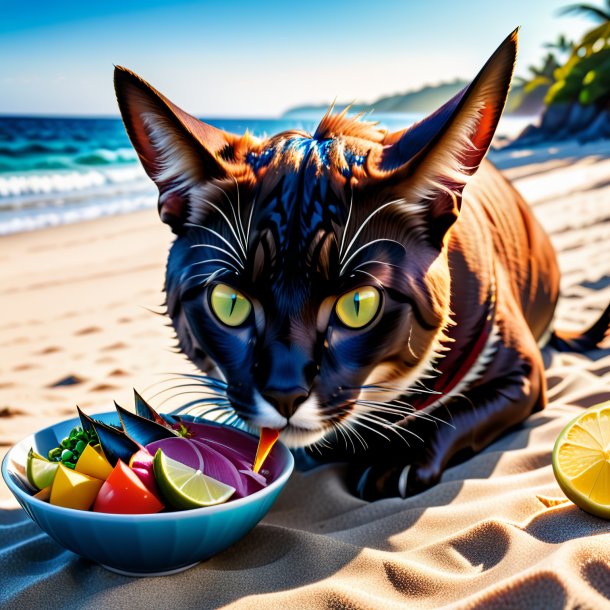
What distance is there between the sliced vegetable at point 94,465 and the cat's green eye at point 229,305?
44 centimetres

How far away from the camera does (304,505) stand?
1.96m

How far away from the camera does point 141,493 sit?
1.40m

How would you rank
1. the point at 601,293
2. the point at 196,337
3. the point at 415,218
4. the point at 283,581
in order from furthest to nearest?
the point at 601,293 < the point at 196,337 < the point at 415,218 < the point at 283,581

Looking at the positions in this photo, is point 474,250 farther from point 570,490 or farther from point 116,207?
point 116,207

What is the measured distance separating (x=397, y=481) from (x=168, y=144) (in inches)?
41.9

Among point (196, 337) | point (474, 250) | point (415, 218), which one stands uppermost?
point (415, 218)

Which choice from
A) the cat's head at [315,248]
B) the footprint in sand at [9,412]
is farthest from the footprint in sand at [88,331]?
the cat's head at [315,248]

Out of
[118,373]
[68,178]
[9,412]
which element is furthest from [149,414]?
[68,178]

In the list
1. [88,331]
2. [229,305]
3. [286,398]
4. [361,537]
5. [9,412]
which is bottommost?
[88,331]

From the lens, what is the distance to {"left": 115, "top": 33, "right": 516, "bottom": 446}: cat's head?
1580 millimetres

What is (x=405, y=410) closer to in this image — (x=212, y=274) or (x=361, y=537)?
(x=361, y=537)

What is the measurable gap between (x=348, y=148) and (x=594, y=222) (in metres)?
4.93

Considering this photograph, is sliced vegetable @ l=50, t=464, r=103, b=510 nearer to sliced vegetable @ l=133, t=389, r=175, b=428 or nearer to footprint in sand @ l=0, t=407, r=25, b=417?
sliced vegetable @ l=133, t=389, r=175, b=428

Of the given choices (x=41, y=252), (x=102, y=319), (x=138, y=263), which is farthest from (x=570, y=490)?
(x=41, y=252)
